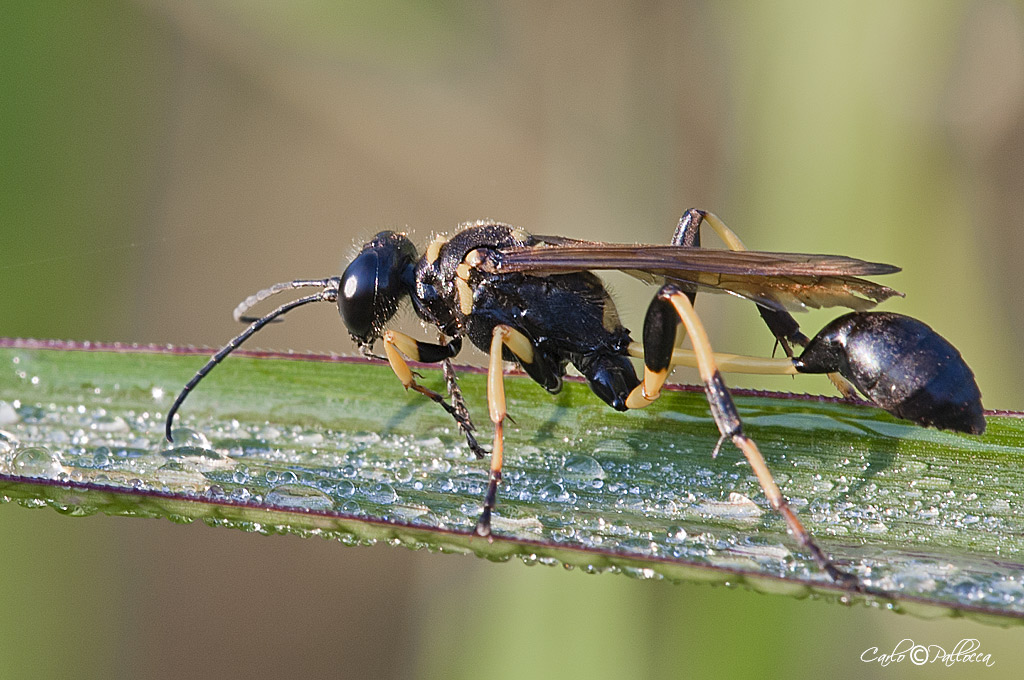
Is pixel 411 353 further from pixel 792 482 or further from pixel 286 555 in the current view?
pixel 286 555

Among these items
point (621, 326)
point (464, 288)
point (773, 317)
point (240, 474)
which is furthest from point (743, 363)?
point (240, 474)

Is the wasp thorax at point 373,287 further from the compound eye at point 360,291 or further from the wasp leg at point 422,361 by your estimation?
the wasp leg at point 422,361

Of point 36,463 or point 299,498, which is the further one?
point 36,463

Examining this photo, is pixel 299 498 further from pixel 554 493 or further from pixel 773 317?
pixel 773 317

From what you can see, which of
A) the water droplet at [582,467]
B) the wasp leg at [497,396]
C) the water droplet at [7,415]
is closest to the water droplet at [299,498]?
the wasp leg at [497,396]

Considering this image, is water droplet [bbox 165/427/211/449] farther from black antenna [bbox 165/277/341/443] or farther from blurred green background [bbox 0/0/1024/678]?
blurred green background [bbox 0/0/1024/678]

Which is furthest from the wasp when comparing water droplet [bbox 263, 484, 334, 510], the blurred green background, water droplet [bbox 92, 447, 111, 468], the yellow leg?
water droplet [bbox 263, 484, 334, 510]
